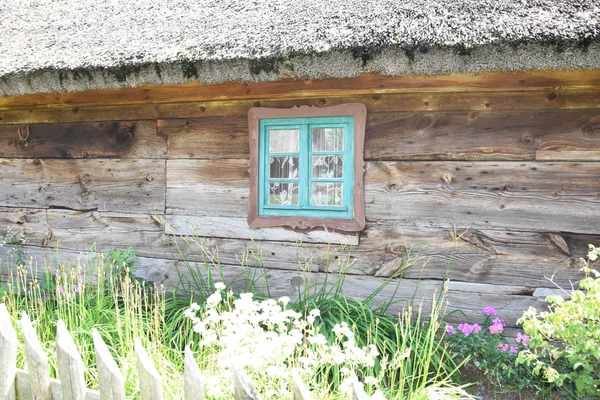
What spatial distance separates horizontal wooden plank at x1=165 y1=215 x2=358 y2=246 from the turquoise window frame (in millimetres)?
140

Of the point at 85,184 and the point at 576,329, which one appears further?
the point at 85,184

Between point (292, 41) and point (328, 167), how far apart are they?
100 cm

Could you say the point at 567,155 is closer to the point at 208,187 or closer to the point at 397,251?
the point at 397,251

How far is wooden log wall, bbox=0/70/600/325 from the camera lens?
3502 mm

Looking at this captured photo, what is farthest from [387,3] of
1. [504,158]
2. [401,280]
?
[401,280]

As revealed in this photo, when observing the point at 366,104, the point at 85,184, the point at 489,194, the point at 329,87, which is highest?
the point at 329,87

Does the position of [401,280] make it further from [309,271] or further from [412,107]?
[412,107]

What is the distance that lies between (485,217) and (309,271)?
4.34 feet

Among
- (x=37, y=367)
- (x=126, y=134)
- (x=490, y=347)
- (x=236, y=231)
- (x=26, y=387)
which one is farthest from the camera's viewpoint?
(x=126, y=134)

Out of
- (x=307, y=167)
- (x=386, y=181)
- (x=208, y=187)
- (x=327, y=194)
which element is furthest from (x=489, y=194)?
(x=208, y=187)

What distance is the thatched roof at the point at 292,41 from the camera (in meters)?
3.00

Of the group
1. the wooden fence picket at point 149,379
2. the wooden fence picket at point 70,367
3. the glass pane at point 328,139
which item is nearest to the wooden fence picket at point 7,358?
the wooden fence picket at point 70,367

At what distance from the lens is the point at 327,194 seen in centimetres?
400

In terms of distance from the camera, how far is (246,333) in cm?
250
